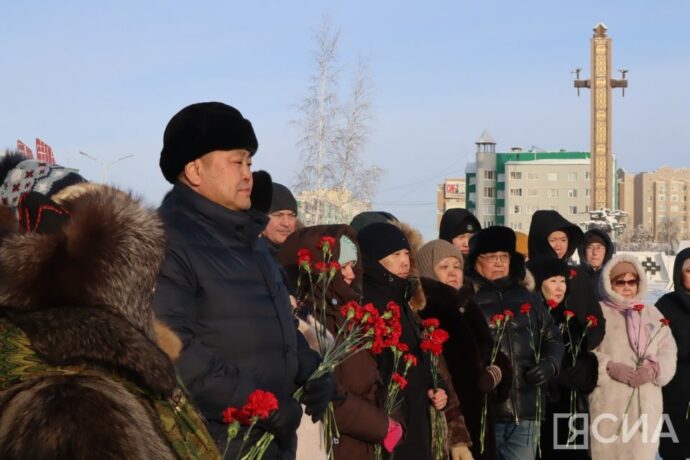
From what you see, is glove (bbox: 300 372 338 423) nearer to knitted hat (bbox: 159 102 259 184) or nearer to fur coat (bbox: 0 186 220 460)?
knitted hat (bbox: 159 102 259 184)

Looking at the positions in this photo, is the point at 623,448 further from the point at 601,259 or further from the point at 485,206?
the point at 485,206

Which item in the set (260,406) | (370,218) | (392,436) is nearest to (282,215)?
(370,218)

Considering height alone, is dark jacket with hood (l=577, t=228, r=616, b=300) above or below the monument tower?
below

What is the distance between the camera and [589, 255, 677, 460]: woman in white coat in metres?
8.02

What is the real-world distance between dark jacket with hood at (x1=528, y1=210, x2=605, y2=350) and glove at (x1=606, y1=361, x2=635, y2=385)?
0.19 meters

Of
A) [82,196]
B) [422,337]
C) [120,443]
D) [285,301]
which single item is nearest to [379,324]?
[285,301]

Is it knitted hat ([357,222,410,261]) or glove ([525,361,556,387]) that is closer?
knitted hat ([357,222,410,261])

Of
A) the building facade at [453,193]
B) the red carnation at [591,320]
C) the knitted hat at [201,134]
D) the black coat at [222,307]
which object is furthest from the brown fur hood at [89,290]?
the building facade at [453,193]

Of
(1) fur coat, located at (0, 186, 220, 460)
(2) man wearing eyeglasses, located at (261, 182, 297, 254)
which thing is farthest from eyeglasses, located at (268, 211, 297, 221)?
(1) fur coat, located at (0, 186, 220, 460)

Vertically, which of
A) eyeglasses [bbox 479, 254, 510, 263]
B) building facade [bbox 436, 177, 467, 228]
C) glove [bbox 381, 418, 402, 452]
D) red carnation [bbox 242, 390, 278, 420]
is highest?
building facade [bbox 436, 177, 467, 228]

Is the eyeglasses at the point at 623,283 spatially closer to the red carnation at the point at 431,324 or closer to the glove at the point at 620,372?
the glove at the point at 620,372

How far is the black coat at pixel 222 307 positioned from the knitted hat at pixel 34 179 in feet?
1.42

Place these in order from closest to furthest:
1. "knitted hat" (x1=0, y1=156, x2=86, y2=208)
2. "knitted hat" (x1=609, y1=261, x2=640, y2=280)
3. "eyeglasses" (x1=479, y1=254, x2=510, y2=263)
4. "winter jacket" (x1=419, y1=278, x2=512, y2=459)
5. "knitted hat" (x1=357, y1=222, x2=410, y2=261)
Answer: "knitted hat" (x1=0, y1=156, x2=86, y2=208) < "knitted hat" (x1=357, y1=222, x2=410, y2=261) < "winter jacket" (x1=419, y1=278, x2=512, y2=459) < "eyeglasses" (x1=479, y1=254, x2=510, y2=263) < "knitted hat" (x1=609, y1=261, x2=640, y2=280)

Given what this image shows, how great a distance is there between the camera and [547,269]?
26.8 feet
